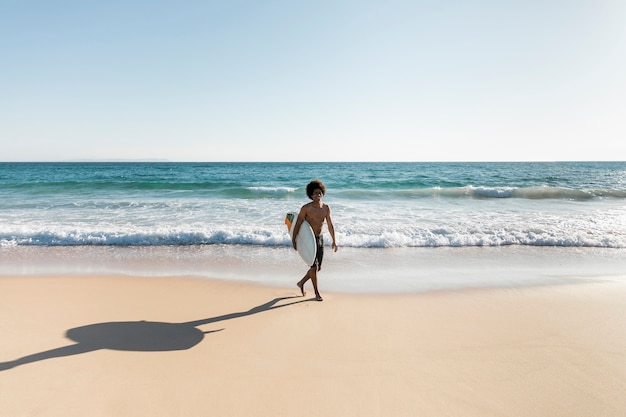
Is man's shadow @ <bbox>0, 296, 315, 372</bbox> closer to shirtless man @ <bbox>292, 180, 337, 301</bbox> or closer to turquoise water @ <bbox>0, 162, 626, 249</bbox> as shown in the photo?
shirtless man @ <bbox>292, 180, 337, 301</bbox>

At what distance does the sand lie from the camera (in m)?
2.53

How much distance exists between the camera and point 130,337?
3.48 m

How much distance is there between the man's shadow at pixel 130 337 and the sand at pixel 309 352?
0.02 meters

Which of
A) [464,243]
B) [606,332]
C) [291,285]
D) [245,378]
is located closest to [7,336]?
[245,378]

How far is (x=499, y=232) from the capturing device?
8383 millimetres

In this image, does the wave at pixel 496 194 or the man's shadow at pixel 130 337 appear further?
the wave at pixel 496 194

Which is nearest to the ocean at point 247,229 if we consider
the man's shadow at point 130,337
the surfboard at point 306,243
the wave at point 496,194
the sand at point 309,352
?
the surfboard at point 306,243

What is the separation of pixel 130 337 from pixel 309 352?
194cm

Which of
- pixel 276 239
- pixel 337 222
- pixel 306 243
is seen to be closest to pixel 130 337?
pixel 306 243

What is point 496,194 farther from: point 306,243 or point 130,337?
point 130,337

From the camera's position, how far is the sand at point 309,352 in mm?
2527

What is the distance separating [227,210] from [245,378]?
33.8 feet

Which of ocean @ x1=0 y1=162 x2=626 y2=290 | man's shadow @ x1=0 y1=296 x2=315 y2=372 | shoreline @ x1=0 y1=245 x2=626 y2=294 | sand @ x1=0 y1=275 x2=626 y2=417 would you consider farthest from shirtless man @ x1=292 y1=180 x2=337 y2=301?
ocean @ x1=0 y1=162 x2=626 y2=290

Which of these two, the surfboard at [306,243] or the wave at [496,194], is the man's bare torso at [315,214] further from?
the wave at [496,194]
